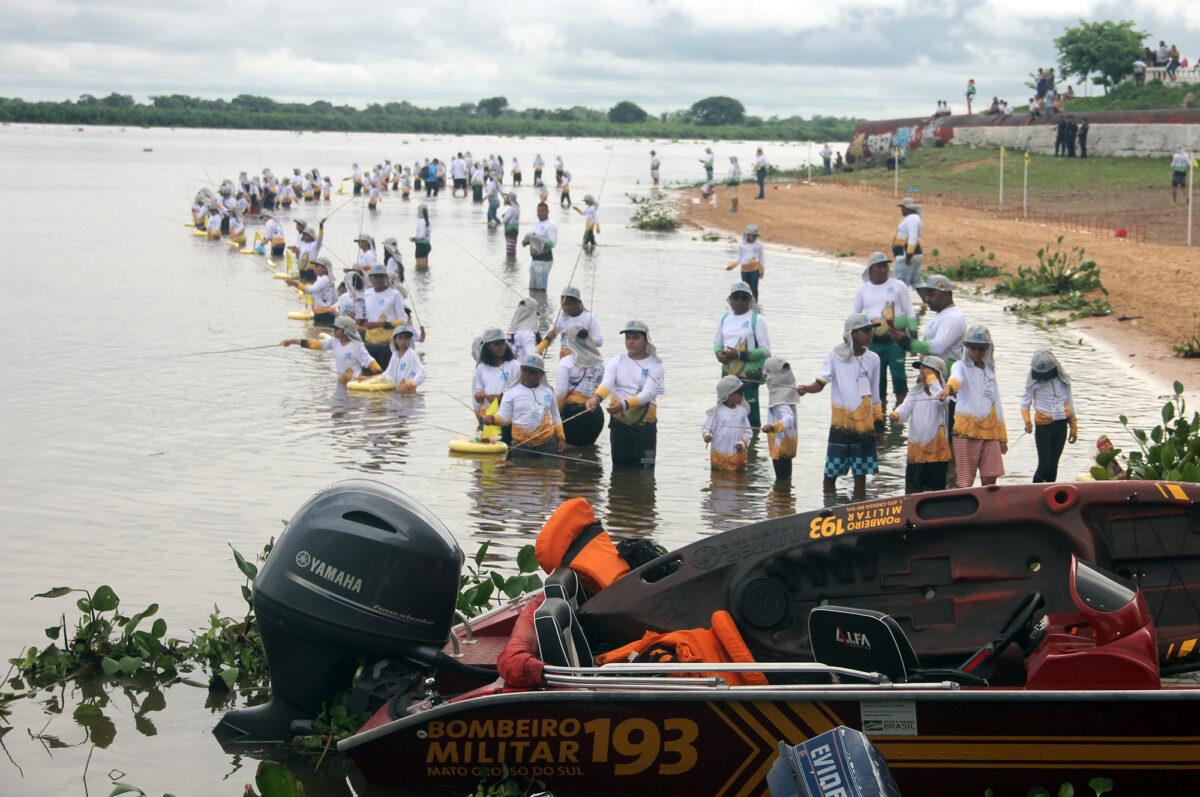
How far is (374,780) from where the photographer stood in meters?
6.07

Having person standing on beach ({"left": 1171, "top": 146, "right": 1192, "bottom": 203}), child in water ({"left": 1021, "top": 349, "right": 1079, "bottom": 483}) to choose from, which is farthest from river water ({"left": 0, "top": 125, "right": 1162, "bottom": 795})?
person standing on beach ({"left": 1171, "top": 146, "right": 1192, "bottom": 203})

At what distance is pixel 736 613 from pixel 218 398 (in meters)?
11.4

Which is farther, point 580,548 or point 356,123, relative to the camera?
point 356,123

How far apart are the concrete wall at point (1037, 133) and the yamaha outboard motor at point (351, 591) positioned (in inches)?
1635

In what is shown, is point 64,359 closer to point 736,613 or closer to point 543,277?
point 543,277

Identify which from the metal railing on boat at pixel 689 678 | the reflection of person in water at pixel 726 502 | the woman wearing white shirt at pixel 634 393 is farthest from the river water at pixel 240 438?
the metal railing on boat at pixel 689 678

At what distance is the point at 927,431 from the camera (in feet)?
34.6

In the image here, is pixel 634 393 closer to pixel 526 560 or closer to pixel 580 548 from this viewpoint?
pixel 526 560

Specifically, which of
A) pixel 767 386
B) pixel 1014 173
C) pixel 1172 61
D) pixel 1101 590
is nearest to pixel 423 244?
pixel 767 386

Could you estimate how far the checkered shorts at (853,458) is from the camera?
10992mm

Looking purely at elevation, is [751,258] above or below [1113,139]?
below

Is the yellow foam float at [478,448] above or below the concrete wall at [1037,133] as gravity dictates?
below

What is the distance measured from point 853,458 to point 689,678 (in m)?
5.69

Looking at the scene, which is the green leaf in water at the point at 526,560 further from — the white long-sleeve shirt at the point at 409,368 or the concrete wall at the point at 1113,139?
the concrete wall at the point at 1113,139
